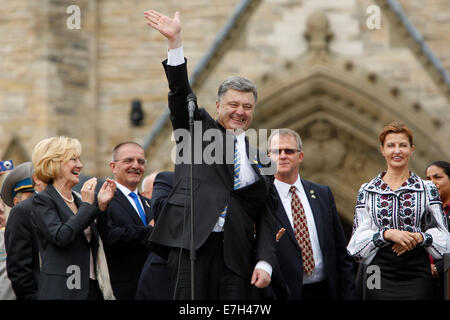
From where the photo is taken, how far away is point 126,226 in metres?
5.52

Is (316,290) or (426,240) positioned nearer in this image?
(426,240)

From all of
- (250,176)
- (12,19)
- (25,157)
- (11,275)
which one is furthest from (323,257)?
(12,19)

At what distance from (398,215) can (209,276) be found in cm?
137

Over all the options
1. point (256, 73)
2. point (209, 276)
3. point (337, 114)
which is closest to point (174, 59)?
point (209, 276)

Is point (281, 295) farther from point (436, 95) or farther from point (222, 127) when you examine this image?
point (436, 95)

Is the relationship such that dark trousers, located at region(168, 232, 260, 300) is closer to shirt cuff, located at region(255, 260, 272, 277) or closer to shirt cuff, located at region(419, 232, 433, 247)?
shirt cuff, located at region(255, 260, 272, 277)

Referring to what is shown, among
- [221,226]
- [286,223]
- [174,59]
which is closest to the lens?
[174,59]

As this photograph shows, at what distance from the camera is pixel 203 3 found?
1324cm

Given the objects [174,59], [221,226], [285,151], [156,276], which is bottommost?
[156,276]

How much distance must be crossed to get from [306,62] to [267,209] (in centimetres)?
685

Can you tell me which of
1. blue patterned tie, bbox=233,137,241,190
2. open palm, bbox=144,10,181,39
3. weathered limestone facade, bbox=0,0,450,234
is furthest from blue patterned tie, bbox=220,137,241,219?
weathered limestone facade, bbox=0,0,450,234

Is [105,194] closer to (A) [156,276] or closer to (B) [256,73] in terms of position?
(A) [156,276]

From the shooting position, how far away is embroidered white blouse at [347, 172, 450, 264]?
4.82 metres

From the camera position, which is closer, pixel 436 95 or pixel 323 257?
pixel 323 257
